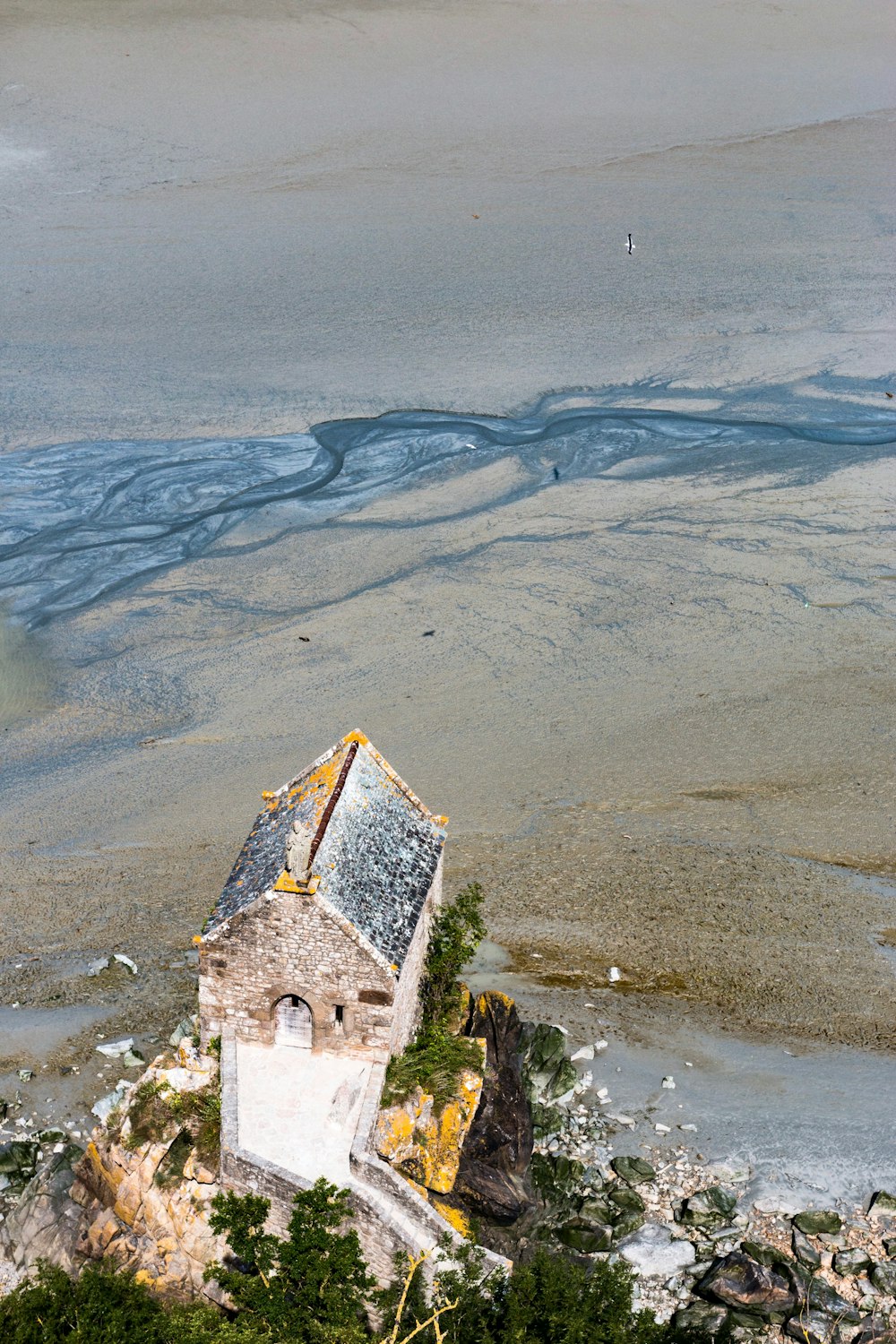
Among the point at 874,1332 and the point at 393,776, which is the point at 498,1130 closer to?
the point at 393,776

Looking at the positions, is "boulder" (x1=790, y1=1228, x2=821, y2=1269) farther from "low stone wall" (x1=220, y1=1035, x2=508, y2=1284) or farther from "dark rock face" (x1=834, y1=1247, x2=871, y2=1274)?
"low stone wall" (x1=220, y1=1035, x2=508, y2=1284)

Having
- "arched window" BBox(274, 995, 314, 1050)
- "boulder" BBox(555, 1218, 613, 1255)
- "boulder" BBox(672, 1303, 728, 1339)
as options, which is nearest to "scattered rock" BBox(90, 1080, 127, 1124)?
"arched window" BBox(274, 995, 314, 1050)

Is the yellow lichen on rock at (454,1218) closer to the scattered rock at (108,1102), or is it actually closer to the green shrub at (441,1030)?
the green shrub at (441,1030)

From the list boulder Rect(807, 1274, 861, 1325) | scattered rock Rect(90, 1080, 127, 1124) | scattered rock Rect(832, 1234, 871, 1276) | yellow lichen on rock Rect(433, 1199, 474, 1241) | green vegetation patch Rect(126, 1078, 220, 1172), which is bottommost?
boulder Rect(807, 1274, 861, 1325)

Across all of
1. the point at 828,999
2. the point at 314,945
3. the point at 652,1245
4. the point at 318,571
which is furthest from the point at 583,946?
the point at 318,571

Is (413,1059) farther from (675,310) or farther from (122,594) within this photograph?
(675,310)

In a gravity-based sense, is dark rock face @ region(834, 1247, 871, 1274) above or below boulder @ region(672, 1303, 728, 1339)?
above
